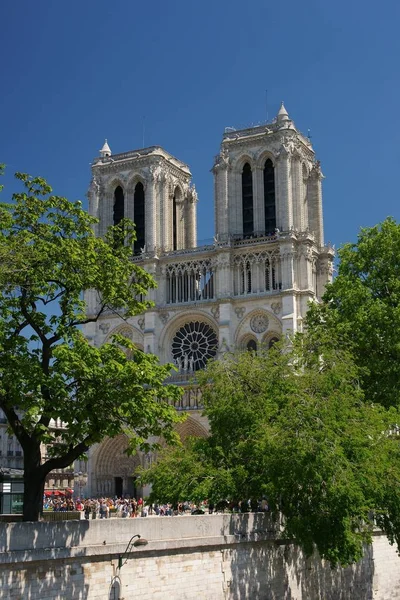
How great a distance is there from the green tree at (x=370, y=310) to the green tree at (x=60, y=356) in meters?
10.8

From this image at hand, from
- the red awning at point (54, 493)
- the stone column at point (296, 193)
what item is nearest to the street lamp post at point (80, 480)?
the red awning at point (54, 493)

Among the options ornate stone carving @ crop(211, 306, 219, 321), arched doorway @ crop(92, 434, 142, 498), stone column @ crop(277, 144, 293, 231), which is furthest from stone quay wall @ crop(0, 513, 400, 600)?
arched doorway @ crop(92, 434, 142, 498)

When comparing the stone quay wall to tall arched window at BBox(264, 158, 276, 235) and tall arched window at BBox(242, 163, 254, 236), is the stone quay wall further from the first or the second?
tall arched window at BBox(242, 163, 254, 236)

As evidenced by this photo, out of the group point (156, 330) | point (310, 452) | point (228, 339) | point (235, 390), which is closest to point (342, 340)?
point (235, 390)

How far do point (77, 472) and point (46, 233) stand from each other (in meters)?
41.8

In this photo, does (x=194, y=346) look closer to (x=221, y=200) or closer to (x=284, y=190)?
(x=221, y=200)

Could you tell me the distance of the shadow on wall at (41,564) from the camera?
57.4 feet

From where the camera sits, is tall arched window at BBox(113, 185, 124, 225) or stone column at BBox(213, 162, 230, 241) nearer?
stone column at BBox(213, 162, 230, 241)

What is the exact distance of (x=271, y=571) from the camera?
80.7 ft

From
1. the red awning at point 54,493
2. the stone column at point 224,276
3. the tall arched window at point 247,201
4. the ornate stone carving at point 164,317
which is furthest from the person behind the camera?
the tall arched window at point 247,201

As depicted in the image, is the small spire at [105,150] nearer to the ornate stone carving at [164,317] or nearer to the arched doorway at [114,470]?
the ornate stone carving at [164,317]

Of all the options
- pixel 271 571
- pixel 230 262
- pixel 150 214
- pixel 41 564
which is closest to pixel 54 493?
pixel 230 262

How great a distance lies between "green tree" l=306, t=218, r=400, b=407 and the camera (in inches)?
1280

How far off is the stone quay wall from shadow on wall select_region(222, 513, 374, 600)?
0.08 feet
